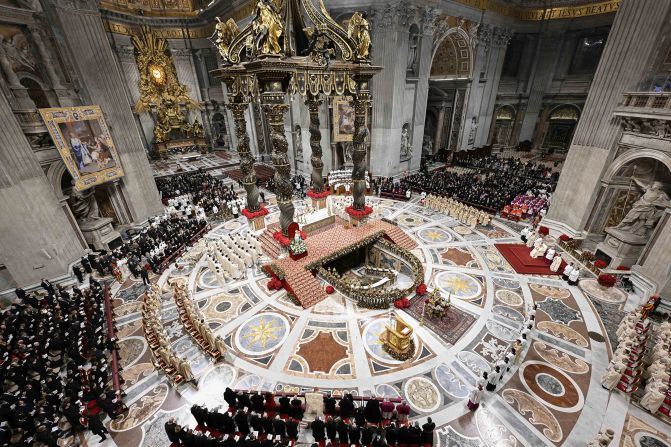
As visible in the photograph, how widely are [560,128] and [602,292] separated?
2540cm

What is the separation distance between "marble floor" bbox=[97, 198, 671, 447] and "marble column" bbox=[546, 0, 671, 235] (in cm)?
472

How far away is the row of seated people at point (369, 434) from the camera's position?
6.18m

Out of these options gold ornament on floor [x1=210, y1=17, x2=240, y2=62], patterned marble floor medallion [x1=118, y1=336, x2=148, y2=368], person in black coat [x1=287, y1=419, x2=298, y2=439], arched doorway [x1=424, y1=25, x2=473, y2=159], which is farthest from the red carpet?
arched doorway [x1=424, y1=25, x2=473, y2=159]

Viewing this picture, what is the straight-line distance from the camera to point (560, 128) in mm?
29422

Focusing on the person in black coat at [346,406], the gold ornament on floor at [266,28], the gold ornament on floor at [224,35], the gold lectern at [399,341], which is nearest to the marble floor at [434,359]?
the gold lectern at [399,341]

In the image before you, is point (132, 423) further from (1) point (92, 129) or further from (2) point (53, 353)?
(1) point (92, 129)

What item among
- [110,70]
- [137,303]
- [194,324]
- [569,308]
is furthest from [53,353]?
[569,308]

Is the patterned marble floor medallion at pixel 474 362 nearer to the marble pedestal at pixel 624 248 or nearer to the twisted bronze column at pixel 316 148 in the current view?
the marble pedestal at pixel 624 248

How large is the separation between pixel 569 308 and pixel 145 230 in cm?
2146

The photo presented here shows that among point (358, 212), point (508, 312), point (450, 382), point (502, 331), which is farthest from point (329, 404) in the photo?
point (358, 212)

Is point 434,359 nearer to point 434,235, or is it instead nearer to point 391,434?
point 391,434

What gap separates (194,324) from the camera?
9602 millimetres

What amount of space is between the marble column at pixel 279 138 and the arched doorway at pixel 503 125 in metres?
28.5

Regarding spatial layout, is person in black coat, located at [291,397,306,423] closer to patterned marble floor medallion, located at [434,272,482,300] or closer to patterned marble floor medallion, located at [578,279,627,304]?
patterned marble floor medallion, located at [434,272,482,300]
